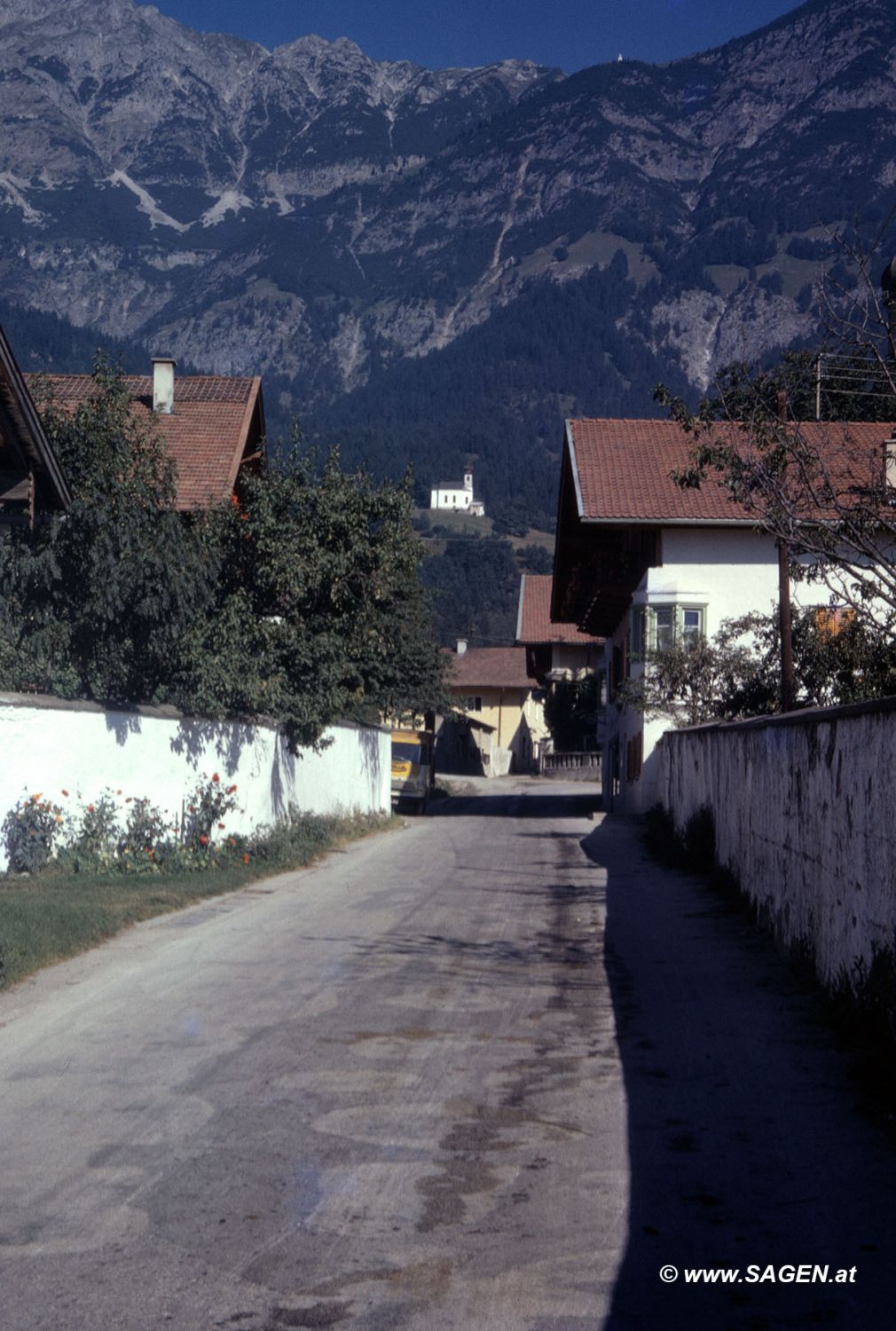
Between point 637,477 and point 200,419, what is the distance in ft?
37.6

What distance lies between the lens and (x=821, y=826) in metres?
9.73

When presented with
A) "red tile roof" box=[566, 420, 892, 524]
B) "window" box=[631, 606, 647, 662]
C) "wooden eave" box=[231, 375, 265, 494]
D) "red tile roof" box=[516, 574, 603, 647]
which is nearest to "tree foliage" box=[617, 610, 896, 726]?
"window" box=[631, 606, 647, 662]

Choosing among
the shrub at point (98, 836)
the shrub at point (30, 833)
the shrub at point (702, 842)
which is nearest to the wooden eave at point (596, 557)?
the shrub at point (702, 842)

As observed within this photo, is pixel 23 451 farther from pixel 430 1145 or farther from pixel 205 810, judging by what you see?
pixel 430 1145

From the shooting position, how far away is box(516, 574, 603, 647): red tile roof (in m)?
71.8

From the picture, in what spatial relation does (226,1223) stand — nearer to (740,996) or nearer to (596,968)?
(740,996)

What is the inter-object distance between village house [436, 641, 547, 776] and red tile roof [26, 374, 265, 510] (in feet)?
172

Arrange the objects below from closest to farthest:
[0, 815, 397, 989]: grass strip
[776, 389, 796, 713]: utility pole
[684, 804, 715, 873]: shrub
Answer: [0, 815, 397, 989]: grass strip < [684, 804, 715, 873]: shrub < [776, 389, 796, 713]: utility pole

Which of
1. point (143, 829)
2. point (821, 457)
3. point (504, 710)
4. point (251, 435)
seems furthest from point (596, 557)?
point (504, 710)

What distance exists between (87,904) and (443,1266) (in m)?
9.22

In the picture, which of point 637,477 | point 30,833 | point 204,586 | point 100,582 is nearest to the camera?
point 30,833

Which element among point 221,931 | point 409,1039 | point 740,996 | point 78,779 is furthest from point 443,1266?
point 78,779

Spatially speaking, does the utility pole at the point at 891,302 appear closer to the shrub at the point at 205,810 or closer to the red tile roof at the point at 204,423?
the shrub at the point at 205,810

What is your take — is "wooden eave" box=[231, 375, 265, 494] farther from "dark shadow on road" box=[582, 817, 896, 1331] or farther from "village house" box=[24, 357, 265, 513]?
"dark shadow on road" box=[582, 817, 896, 1331]
